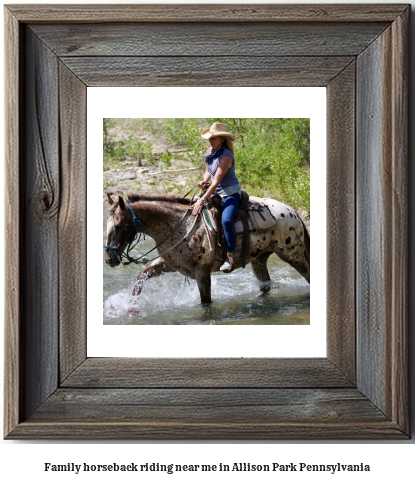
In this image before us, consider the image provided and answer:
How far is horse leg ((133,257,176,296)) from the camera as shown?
1351 mm

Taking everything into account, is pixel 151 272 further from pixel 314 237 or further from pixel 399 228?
pixel 399 228

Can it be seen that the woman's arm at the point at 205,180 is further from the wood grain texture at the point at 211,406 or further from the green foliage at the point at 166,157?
the wood grain texture at the point at 211,406

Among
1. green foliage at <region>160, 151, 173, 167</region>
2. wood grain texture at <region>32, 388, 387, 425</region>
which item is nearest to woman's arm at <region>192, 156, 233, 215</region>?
green foliage at <region>160, 151, 173, 167</region>

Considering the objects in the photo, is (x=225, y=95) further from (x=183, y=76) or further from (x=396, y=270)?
(x=396, y=270)

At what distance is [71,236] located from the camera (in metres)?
1.35

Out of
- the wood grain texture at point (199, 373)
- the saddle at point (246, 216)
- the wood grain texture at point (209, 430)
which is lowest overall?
the wood grain texture at point (209, 430)

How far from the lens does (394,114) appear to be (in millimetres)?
1322

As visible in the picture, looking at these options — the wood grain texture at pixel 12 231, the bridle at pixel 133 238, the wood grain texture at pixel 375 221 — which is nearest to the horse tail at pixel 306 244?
the wood grain texture at pixel 375 221

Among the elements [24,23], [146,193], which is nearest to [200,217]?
[146,193]
